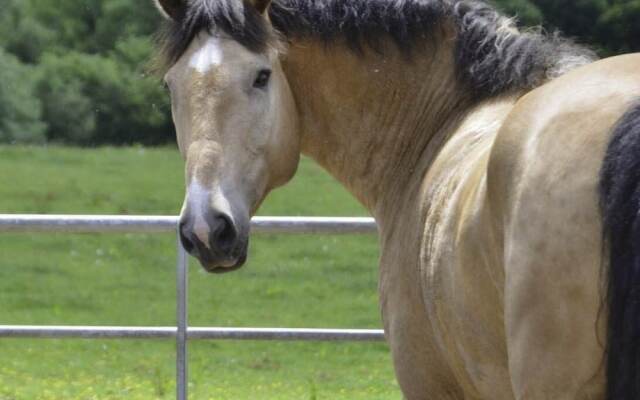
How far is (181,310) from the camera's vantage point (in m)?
6.22

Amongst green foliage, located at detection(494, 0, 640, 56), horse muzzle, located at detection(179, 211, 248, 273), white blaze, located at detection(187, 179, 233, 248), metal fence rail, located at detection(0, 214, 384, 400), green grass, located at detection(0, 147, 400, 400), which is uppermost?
white blaze, located at detection(187, 179, 233, 248)

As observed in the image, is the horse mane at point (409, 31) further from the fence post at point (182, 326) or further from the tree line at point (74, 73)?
the tree line at point (74, 73)

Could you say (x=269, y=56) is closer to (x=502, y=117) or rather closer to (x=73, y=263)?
(x=502, y=117)

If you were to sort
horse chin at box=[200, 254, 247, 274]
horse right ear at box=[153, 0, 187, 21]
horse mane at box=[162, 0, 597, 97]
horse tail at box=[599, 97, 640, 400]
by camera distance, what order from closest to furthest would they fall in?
horse tail at box=[599, 97, 640, 400], horse chin at box=[200, 254, 247, 274], horse mane at box=[162, 0, 597, 97], horse right ear at box=[153, 0, 187, 21]

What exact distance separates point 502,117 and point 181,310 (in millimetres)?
2900

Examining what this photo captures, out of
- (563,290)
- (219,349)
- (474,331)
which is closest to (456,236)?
(474,331)

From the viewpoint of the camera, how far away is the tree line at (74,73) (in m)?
19.8

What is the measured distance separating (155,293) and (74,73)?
8.49 meters

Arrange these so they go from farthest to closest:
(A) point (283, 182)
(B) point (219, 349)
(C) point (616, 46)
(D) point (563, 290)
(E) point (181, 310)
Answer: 1. (B) point (219, 349)
2. (C) point (616, 46)
3. (E) point (181, 310)
4. (A) point (283, 182)
5. (D) point (563, 290)

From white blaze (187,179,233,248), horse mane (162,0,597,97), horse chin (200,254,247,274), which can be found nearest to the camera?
white blaze (187,179,233,248)

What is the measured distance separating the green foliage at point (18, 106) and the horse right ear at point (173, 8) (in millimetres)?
17095

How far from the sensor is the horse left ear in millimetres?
3838

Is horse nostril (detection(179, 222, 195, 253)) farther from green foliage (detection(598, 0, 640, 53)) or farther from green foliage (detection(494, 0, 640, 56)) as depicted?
green foliage (detection(598, 0, 640, 53))

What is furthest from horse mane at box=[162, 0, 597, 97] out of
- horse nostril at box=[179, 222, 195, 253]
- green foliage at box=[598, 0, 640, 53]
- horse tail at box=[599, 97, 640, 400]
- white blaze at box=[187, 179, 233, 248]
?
green foliage at box=[598, 0, 640, 53]
